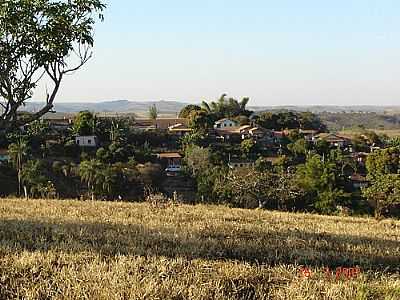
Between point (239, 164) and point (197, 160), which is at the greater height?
point (197, 160)

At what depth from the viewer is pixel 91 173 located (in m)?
42.6

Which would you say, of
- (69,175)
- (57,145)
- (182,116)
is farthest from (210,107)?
(69,175)

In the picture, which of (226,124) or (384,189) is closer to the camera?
(384,189)

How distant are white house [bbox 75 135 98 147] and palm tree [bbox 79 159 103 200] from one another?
50.7ft

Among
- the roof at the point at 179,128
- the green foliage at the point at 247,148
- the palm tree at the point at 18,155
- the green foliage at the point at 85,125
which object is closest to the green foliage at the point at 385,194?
the green foliage at the point at 247,148

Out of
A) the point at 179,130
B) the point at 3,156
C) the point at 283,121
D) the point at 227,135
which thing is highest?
the point at 283,121

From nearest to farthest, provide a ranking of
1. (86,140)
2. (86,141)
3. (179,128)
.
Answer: (86,141) → (86,140) → (179,128)

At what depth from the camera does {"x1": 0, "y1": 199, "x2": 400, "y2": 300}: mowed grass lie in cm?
557

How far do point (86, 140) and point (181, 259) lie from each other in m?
56.7

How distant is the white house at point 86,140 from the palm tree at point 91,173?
50.7 feet

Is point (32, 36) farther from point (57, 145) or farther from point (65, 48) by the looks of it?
point (57, 145)

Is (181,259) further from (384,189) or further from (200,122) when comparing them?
(200,122)

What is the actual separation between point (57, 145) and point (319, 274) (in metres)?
53.6

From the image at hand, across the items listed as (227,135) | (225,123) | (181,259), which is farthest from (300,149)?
(181,259)
